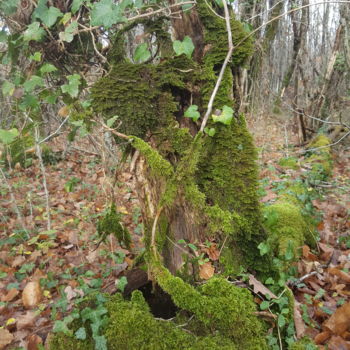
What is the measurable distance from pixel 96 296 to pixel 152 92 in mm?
1217

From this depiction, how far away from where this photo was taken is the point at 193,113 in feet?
5.98

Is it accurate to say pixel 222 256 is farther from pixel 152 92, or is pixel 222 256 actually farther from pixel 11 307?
pixel 11 307

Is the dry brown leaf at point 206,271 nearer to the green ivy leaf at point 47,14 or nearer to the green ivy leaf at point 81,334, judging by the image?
the green ivy leaf at point 81,334

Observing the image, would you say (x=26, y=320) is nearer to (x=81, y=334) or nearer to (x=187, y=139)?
(x=81, y=334)

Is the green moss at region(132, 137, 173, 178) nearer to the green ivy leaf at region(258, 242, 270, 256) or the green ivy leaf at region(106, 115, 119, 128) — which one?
the green ivy leaf at region(106, 115, 119, 128)

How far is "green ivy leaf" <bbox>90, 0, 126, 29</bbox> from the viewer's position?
184 cm

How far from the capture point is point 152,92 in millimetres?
1856

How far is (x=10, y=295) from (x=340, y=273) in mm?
2741

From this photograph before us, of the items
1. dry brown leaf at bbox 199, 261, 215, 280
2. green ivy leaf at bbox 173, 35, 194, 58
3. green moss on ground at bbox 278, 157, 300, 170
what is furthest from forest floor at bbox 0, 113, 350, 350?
green ivy leaf at bbox 173, 35, 194, 58

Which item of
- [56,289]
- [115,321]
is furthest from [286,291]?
[56,289]

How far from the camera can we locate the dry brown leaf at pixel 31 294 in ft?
8.66

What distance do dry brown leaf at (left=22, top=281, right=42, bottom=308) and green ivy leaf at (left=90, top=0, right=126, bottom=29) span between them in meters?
2.21

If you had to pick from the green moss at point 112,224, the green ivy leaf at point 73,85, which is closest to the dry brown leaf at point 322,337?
the green moss at point 112,224

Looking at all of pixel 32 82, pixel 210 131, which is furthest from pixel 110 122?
pixel 32 82
